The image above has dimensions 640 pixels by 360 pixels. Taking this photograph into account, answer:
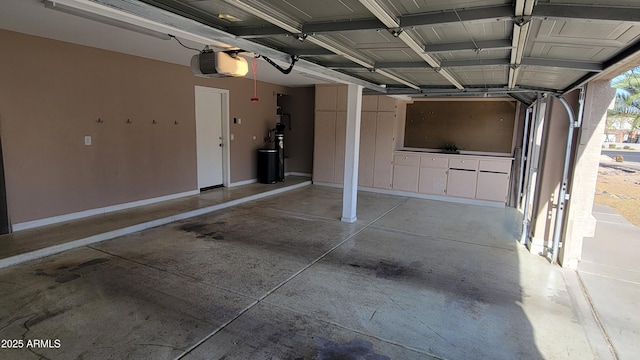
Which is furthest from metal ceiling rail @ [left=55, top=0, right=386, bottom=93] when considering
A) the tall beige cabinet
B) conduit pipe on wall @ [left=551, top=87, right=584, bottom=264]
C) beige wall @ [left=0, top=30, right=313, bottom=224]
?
the tall beige cabinet

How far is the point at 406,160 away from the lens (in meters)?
7.34

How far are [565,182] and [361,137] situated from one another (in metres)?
4.39

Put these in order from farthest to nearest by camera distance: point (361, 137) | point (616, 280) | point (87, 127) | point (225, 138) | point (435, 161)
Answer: point (361, 137), point (225, 138), point (435, 161), point (87, 127), point (616, 280)

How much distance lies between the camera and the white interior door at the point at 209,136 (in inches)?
260

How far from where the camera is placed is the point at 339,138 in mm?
7863

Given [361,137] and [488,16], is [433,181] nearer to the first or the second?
[361,137]

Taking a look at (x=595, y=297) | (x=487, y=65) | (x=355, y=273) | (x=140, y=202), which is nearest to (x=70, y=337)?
(x=355, y=273)

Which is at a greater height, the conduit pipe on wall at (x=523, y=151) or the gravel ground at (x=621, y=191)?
the conduit pipe on wall at (x=523, y=151)

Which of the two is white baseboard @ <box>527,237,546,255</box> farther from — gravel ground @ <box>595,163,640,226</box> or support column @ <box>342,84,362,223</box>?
gravel ground @ <box>595,163,640,226</box>

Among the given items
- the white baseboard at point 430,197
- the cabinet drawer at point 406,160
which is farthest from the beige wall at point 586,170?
the cabinet drawer at point 406,160

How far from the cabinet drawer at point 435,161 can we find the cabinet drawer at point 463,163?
0.10 metres

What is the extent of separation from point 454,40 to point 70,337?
3.55 meters

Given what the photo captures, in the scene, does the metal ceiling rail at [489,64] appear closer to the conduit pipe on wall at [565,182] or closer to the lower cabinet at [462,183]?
the conduit pipe on wall at [565,182]

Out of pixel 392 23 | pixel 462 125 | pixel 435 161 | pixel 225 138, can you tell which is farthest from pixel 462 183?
pixel 392 23
